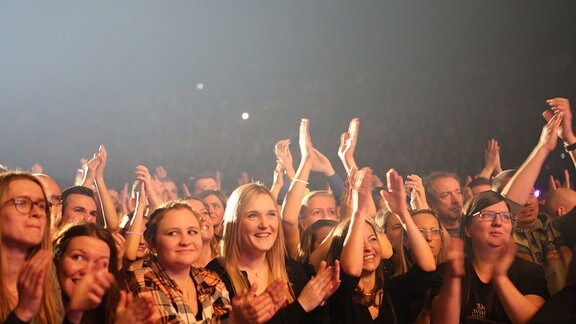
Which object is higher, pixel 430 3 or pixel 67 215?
pixel 430 3

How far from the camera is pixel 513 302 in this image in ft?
8.01

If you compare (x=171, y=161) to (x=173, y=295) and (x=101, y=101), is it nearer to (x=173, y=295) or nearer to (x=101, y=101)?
(x=101, y=101)

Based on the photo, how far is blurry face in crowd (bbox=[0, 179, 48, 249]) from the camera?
2055 millimetres

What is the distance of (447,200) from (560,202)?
1.93 feet

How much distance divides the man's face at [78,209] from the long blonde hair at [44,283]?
1.09 m

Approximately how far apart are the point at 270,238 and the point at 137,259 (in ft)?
2.64

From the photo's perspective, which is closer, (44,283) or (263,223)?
(44,283)

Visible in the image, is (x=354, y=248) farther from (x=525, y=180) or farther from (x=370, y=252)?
(x=525, y=180)

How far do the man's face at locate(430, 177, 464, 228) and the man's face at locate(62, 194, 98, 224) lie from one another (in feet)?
6.16

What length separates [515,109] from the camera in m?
6.53

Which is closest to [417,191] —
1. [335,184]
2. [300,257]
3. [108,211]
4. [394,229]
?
[394,229]

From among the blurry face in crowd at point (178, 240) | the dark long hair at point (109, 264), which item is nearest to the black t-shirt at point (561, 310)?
the blurry face in crowd at point (178, 240)

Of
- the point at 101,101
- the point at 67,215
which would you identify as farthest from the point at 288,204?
the point at 101,101

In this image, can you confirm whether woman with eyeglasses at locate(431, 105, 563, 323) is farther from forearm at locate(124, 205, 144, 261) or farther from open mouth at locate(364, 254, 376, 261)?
forearm at locate(124, 205, 144, 261)
